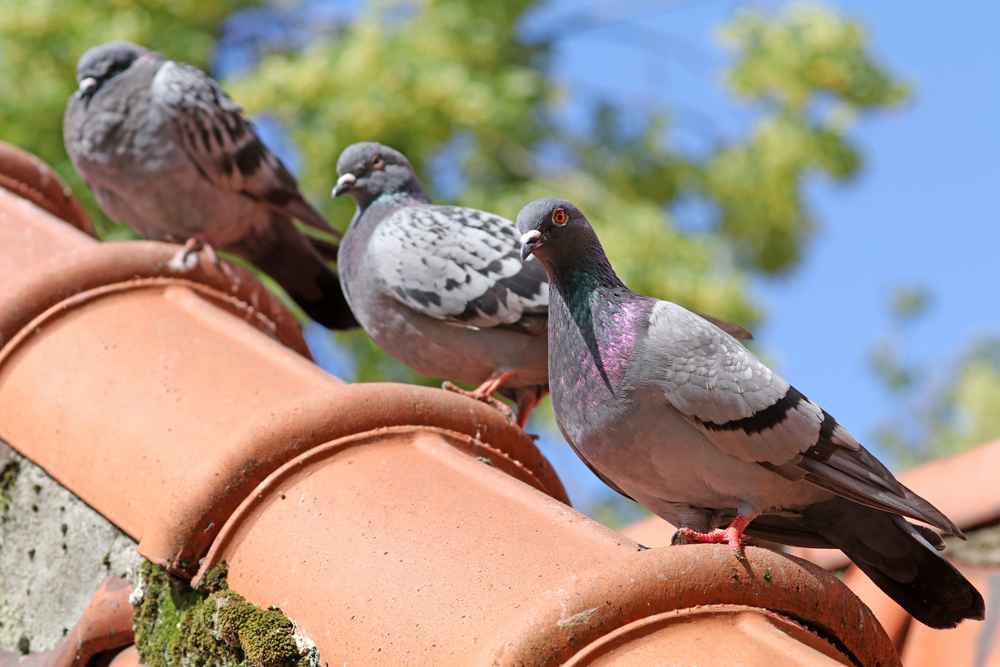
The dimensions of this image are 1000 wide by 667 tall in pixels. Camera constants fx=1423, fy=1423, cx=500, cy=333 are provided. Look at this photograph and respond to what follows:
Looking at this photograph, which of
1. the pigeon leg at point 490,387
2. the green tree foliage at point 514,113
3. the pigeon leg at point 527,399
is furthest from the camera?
the green tree foliage at point 514,113

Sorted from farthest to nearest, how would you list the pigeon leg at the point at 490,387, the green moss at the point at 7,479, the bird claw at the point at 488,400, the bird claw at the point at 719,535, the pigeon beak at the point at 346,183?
the pigeon beak at the point at 346,183 → the pigeon leg at the point at 490,387 → the bird claw at the point at 488,400 → the green moss at the point at 7,479 → the bird claw at the point at 719,535

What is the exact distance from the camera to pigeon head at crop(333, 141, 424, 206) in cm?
524

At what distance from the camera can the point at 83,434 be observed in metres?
3.59

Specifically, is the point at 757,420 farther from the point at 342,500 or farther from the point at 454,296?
the point at 454,296

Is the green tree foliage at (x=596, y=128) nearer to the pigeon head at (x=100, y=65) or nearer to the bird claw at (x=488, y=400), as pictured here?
the pigeon head at (x=100, y=65)

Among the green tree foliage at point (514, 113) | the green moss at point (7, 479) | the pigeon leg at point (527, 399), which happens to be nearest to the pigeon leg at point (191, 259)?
the green moss at point (7, 479)

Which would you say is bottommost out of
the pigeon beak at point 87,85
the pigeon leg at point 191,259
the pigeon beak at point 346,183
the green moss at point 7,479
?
the green moss at point 7,479

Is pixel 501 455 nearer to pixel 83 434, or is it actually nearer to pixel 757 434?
pixel 757 434

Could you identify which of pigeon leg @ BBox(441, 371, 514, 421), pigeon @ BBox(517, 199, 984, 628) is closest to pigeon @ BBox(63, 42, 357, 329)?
pigeon leg @ BBox(441, 371, 514, 421)

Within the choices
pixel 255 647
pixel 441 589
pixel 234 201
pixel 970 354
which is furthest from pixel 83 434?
pixel 970 354

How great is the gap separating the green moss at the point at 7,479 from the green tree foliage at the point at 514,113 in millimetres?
5498

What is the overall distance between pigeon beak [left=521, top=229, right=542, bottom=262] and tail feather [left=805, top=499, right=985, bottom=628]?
0.97 meters

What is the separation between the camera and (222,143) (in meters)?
6.11

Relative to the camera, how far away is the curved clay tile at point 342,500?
8.42 ft
